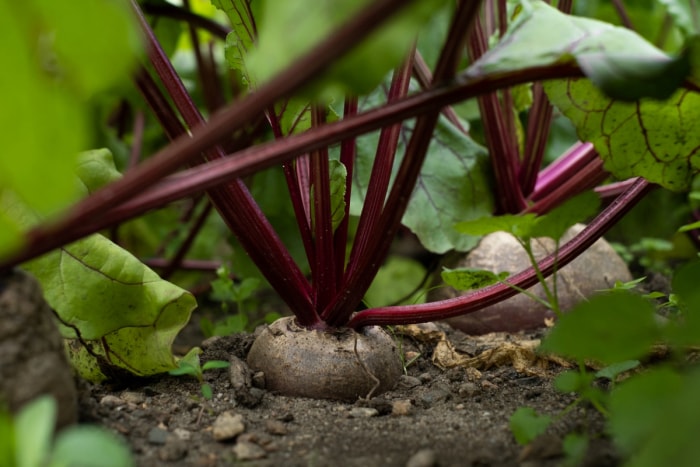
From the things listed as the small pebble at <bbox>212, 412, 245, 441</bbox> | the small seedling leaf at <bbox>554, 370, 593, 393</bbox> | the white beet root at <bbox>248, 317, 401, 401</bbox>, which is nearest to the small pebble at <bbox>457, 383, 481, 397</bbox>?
the white beet root at <bbox>248, 317, 401, 401</bbox>

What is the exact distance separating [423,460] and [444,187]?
90 centimetres

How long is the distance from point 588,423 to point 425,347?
1.49ft

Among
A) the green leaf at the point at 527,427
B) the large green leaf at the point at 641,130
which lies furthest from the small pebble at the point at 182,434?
the large green leaf at the point at 641,130

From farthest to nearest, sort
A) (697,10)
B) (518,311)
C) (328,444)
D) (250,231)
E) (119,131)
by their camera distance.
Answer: (119,131)
(518,311)
(697,10)
(250,231)
(328,444)

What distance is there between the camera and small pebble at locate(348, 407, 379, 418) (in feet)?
2.85

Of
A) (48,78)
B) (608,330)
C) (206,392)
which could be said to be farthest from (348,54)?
(206,392)

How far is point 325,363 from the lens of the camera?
37.7 inches

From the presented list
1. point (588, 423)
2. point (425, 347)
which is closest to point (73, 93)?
point (588, 423)

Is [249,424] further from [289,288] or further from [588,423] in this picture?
[588,423]

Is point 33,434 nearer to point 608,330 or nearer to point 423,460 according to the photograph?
point 423,460

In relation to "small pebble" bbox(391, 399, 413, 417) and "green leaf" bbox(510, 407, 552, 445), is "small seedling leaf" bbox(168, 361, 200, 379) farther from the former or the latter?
"green leaf" bbox(510, 407, 552, 445)

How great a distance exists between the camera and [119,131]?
2.22m

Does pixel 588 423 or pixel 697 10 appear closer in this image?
pixel 588 423

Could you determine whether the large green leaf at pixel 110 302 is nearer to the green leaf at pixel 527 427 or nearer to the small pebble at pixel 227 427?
the small pebble at pixel 227 427
